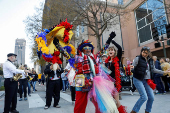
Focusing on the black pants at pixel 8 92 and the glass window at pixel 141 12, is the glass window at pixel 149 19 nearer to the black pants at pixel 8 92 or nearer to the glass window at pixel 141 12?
the glass window at pixel 141 12

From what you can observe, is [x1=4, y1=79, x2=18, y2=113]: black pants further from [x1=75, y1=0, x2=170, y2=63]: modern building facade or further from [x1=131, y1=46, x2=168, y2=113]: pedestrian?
[x1=75, y1=0, x2=170, y2=63]: modern building facade

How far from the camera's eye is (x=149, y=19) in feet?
49.3

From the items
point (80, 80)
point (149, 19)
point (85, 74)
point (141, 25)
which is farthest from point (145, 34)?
point (80, 80)

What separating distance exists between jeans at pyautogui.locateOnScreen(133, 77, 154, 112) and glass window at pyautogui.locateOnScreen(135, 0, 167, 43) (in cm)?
1116

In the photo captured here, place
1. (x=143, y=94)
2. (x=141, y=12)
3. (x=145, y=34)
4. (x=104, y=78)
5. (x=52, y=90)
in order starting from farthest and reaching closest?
(x=141, y=12), (x=145, y=34), (x=52, y=90), (x=143, y=94), (x=104, y=78)

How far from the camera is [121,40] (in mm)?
19969

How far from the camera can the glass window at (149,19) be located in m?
13.1

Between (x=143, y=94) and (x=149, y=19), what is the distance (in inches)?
552

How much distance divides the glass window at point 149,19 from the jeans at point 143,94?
11.2 m

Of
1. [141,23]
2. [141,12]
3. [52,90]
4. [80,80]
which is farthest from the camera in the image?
[141,23]

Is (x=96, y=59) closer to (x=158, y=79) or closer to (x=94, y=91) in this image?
(x=94, y=91)

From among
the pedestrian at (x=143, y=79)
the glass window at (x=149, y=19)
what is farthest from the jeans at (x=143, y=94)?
the glass window at (x=149, y=19)

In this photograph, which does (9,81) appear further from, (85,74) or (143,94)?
(143,94)

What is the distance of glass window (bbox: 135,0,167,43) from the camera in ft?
43.0
